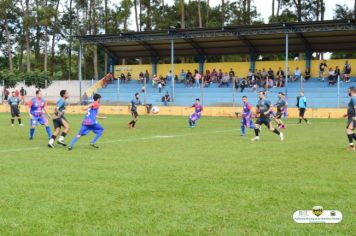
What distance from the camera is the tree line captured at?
63219 millimetres

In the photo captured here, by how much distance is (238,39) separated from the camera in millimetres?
49719

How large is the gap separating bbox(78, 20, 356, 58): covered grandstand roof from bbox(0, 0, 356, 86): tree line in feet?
27.5

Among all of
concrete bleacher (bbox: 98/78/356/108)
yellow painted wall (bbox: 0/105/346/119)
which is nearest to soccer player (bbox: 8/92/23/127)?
yellow painted wall (bbox: 0/105/346/119)

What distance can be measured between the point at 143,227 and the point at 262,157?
7.46 meters

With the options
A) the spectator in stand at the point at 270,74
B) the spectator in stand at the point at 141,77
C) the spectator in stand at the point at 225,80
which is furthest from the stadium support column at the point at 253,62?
the spectator in stand at the point at 141,77

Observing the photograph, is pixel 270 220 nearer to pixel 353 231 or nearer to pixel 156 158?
pixel 353 231

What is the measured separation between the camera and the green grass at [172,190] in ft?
21.5

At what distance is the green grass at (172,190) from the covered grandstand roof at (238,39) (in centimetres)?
2978

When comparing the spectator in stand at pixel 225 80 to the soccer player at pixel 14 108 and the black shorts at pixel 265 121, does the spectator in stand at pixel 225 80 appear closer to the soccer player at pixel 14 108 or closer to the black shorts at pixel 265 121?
the soccer player at pixel 14 108

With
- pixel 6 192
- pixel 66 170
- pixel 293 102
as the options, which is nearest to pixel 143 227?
pixel 6 192

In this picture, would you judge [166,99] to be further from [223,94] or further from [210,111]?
[210,111]

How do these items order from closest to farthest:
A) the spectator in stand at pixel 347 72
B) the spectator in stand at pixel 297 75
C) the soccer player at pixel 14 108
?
the soccer player at pixel 14 108 < the spectator in stand at pixel 347 72 < the spectator in stand at pixel 297 75

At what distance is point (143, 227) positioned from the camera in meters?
6.50

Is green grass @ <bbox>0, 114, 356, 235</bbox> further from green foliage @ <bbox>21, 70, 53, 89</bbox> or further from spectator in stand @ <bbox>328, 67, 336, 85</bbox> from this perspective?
green foliage @ <bbox>21, 70, 53, 89</bbox>
